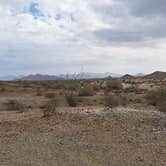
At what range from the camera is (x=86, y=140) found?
14984mm

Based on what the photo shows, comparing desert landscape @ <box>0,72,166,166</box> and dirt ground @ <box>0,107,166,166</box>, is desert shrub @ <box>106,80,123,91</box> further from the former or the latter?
dirt ground @ <box>0,107,166,166</box>

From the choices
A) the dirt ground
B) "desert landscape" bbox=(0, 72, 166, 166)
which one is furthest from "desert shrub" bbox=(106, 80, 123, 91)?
the dirt ground

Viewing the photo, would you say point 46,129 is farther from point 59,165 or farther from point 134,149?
point 59,165

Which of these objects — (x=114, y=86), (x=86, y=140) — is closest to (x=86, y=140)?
(x=86, y=140)

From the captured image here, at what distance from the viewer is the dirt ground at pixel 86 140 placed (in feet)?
39.0

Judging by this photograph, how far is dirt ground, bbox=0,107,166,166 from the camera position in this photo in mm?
11883

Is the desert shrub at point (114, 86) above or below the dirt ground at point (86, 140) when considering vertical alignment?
above

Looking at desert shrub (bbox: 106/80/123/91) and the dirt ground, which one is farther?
desert shrub (bbox: 106/80/123/91)

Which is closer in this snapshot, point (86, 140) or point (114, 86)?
point (86, 140)

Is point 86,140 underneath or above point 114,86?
underneath

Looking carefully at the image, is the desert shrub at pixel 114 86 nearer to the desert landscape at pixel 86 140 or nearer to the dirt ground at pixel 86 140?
the desert landscape at pixel 86 140

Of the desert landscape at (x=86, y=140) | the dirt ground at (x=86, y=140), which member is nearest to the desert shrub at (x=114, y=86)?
the desert landscape at (x=86, y=140)

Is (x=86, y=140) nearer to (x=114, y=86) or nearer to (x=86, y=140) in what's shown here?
(x=86, y=140)

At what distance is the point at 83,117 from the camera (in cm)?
A: 2067
